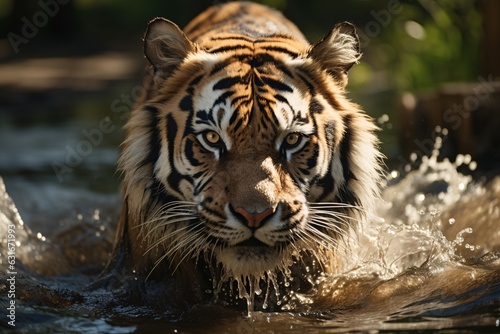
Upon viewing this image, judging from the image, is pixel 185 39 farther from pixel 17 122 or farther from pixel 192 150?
pixel 17 122

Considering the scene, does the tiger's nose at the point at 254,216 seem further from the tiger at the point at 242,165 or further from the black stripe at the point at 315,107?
the black stripe at the point at 315,107

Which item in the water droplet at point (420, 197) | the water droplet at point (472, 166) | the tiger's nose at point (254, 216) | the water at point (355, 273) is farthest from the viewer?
the water droplet at point (472, 166)

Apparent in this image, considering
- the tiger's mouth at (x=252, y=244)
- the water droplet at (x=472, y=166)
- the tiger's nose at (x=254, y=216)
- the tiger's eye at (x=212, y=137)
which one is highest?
the tiger's eye at (x=212, y=137)

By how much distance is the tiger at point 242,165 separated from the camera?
3.43 meters

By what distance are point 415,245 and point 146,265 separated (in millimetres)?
1239

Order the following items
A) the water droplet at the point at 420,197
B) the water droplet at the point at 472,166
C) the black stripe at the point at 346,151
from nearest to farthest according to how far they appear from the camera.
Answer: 1. the black stripe at the point at 346,151
2. the water droplet at the point at 420,197
3. the water droplet at the point at 472,166

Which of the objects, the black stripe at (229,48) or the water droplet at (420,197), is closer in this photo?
the black stripe at (229,48)

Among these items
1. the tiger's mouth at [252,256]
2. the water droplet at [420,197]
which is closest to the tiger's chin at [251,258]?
the tiger's mouth at [252,256]

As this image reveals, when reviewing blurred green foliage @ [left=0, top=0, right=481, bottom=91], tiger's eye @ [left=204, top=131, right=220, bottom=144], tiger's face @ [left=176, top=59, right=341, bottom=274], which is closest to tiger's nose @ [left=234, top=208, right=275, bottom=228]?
tiger's face @ [left=176, top=59, right=341, bottom=274]

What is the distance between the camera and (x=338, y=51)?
388cm

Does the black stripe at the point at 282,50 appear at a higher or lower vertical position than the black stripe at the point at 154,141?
higher

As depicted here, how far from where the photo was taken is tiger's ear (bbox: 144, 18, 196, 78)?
3.73m

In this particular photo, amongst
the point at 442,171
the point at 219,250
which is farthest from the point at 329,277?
the point at 442,171

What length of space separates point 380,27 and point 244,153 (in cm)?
898
